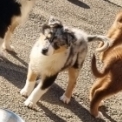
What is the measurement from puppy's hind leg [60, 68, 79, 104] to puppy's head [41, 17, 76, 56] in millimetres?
487

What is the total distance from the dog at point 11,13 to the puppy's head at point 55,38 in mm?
735

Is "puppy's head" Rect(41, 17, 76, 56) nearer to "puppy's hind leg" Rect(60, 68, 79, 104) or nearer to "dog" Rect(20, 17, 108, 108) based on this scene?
"dog" Rect(20, 17, 108, 108)

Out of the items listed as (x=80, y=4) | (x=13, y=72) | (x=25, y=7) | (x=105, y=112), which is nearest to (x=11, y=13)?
(x=25, y=7)

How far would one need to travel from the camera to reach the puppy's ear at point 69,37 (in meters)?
4.79

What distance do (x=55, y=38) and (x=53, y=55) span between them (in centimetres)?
25

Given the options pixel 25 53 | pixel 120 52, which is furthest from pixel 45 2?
pixel 120 52

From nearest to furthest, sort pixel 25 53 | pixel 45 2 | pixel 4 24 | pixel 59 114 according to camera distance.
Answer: pixel 59 114 → pixel 4 24 → pixel 25 53 → pixel 45 2

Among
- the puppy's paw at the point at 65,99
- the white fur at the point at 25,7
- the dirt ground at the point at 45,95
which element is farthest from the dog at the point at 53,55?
the white fur at the point at 25,7

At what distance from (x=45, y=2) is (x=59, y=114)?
400 centimetres

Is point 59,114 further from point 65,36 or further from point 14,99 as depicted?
point 65,36

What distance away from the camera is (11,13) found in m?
5.47

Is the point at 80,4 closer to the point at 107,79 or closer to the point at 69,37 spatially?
the point at 107,79

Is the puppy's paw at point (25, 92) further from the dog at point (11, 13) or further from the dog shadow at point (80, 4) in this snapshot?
the dog shadow at point (80, 4)

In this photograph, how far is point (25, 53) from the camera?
629 cm
